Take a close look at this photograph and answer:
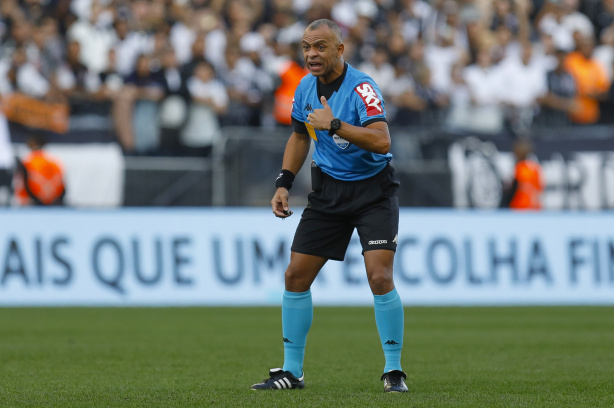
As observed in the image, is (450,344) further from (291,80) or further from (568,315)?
(291,80)

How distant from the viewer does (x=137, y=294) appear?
583 inches

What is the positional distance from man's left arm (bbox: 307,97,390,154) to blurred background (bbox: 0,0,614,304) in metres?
8.95

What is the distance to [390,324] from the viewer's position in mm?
6730

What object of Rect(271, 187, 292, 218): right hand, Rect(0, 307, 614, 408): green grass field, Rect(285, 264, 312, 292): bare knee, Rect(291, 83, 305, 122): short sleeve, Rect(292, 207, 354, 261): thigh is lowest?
Rect(0, 307, 614, 408): green grass field

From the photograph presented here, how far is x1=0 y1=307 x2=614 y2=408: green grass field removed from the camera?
20.7ft

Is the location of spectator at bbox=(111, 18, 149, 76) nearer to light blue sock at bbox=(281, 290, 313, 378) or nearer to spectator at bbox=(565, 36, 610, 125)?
spectator at bbox=(565, 36, 610, 125)

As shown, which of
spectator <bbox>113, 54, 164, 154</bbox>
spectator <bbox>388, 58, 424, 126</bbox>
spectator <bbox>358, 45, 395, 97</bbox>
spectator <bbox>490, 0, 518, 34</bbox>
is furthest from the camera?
spectator <bbox>490, 0, 518, 34</bbox>

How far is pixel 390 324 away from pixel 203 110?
33.9 ft

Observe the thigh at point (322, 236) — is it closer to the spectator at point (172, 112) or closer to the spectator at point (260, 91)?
the spectator at point (172, 112)

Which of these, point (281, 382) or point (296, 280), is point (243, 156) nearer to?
point (296, 280)

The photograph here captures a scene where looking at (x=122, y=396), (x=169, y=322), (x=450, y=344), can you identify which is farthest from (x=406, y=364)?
(x=169, y=322)

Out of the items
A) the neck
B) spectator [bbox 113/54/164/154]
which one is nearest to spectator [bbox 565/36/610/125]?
spectator [bbox 113/54/164/154]

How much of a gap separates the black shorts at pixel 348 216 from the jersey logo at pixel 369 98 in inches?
20.3

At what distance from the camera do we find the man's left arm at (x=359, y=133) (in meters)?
6.33
